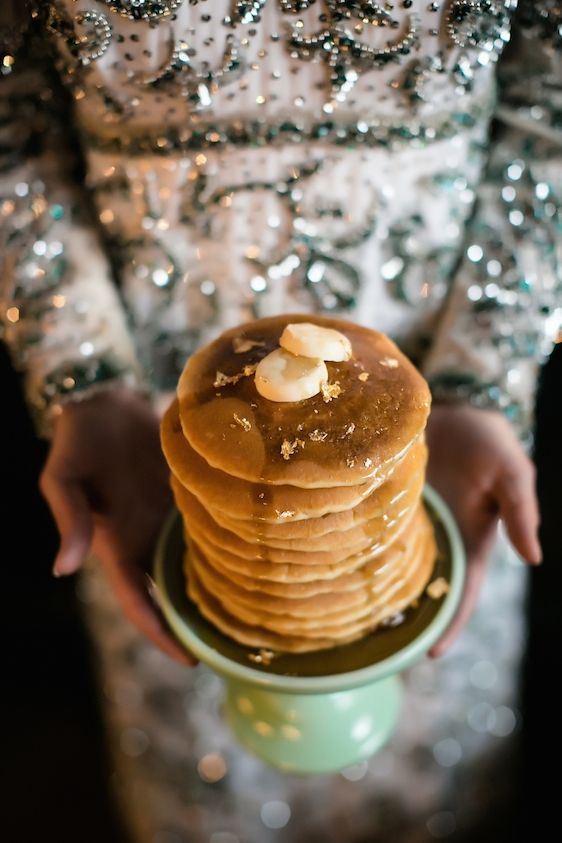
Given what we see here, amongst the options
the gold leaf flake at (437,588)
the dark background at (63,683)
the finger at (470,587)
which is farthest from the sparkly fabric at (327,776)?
the gold leaf flake at (437,588)

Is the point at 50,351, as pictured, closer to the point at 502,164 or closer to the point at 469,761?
the point at 502,164

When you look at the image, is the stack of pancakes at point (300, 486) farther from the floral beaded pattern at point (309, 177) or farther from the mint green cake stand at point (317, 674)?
the floral beaded pattern at point (309, 177)

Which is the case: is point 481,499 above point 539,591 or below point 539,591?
above

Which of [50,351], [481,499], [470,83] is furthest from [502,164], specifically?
[50,351]

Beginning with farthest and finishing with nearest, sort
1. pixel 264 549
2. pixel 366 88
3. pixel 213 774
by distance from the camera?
pixel 213 774 → pixel 366 88 → pixel 264 549

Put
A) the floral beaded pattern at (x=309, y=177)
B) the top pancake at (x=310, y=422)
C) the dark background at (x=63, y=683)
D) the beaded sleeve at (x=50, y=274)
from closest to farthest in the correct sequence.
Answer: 1. the top pancake at (x=310, y=422)
2. the floral beaded pattern at (x=309, y=177)
3. the beaded sleeve at (x=50, y=274)
4. the dark background at (x=63, y=683)

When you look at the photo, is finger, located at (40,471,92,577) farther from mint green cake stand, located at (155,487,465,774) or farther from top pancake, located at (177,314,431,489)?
top pancake, located at (177,314,431,489)

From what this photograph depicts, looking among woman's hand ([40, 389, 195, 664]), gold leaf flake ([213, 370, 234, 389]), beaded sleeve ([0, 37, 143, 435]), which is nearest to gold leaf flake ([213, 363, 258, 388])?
gold leaf flake ([213, 370, 234, 389])
